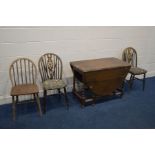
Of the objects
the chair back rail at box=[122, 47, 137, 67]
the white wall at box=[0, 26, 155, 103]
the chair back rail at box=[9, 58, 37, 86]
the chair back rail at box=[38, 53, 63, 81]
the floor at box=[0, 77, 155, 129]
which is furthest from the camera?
the chair back rail at box=[122, 47, 137, 67]

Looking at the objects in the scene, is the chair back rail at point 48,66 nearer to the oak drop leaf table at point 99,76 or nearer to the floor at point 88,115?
the oak drop leaf table at point 99,76

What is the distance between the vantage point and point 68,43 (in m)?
3.51

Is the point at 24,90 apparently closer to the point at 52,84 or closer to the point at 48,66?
the point at 52,84

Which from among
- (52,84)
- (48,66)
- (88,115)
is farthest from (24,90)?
(88,115)

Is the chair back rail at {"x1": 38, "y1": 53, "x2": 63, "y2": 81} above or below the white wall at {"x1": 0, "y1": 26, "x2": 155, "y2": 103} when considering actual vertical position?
below

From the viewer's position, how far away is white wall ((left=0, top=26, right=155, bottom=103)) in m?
3.11

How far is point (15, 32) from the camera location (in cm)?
305

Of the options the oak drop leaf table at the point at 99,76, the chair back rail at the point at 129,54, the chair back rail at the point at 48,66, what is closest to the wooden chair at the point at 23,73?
the chair back rail at the point at 48,66

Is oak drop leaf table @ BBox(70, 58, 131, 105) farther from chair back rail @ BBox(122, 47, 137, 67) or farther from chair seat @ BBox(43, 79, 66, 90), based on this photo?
chair back rail @ BBox(122, 47, 137, 67)

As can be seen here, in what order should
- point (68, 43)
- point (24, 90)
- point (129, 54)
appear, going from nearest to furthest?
point (24, 90)
point (68, 43)
point (129, 54)

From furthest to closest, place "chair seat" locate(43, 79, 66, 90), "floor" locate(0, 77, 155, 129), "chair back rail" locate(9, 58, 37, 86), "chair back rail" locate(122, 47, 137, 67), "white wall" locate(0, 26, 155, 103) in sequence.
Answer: "chair back rail" locate(122, 47, 137, 67) < "chair back rail" locate(9, 58, 37, 86) < "white wall" locate(0, 26, 155, 103) < "chair seat" locate(43, 79, 66, 90) < "floor" locate(0, 77, 155, 129)

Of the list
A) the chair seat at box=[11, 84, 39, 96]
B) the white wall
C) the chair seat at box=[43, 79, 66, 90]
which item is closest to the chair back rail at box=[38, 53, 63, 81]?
the white wall

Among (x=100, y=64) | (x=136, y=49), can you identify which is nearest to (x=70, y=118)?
(x=100, y=64)
